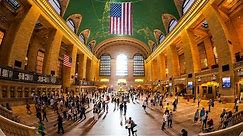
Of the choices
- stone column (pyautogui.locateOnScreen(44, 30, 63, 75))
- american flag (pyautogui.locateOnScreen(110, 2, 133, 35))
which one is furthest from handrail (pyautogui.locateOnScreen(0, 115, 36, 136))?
american flag (pyautogui.locateOnScreen(110, 2, 133, 35))

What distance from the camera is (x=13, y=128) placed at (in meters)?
9.20

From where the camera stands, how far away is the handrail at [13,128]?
8593mm

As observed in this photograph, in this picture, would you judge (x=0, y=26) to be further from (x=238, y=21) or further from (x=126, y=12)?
(x=238, y=21)

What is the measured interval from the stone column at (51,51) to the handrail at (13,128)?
17.6 metres

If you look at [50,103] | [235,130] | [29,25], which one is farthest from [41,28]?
[235,130]

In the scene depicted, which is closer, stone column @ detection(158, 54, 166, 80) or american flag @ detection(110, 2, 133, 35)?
american flag @ detection(110, 2, 133, 35)

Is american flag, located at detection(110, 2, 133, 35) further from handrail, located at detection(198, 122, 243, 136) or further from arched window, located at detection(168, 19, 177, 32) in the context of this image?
handrail, located at detection(198, 122, 243, 136)

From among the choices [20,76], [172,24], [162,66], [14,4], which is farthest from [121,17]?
[20,76]

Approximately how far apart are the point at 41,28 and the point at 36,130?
21877 mm

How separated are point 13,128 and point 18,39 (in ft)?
44.2

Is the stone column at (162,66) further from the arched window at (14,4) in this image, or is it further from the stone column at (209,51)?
the arched window at (14,4)

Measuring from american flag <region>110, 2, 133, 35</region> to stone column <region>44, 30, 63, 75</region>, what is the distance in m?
12.4

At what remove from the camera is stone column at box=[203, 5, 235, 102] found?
64.8 ft

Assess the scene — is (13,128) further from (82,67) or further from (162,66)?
(162,66)
